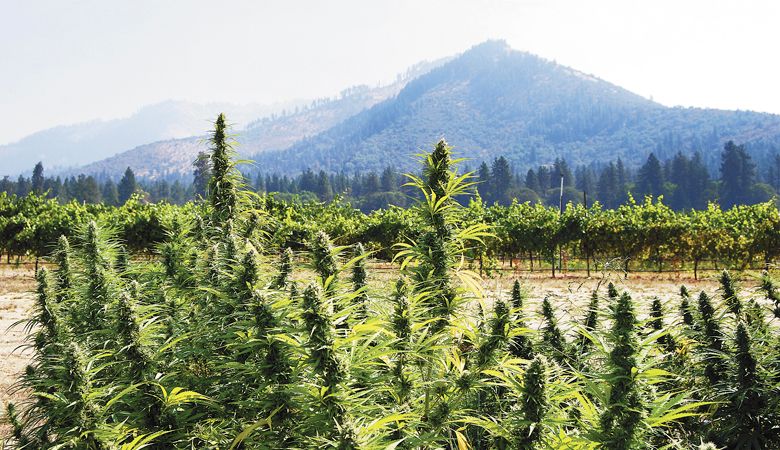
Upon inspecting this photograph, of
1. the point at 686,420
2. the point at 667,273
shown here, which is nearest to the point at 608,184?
the point at 667,273

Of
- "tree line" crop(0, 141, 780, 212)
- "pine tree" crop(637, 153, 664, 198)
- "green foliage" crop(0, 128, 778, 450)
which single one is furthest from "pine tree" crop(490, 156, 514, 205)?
"green foliage" crop(0, 128, 778, 450)

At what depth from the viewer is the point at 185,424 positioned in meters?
2.58

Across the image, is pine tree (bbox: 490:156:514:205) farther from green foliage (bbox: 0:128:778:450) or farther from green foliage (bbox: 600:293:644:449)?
green foliage (bbox: 600:293:644:449)

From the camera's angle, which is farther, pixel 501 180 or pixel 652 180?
pixel 501 180

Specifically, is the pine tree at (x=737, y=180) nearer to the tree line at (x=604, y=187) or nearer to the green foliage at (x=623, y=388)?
the tree line at (x=604, y=187)

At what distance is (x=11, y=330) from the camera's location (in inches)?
624

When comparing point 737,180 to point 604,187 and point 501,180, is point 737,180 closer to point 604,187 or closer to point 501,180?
point 604,187

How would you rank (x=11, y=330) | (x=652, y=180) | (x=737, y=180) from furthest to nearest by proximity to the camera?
1. (x=652, y=180)
2. (x=737, y=180)
3. (x=11, y=330)

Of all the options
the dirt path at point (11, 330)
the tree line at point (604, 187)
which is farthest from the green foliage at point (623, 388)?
the tree line at point (604, 187)

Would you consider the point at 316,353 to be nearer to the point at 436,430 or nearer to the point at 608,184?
the point at 436,430

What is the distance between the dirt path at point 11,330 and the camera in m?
7.29

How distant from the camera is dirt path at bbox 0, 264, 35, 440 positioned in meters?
7.29

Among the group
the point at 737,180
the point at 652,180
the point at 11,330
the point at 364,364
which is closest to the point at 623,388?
the point at 364,364

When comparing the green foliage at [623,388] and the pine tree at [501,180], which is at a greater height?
the pine tree at [501,180]
